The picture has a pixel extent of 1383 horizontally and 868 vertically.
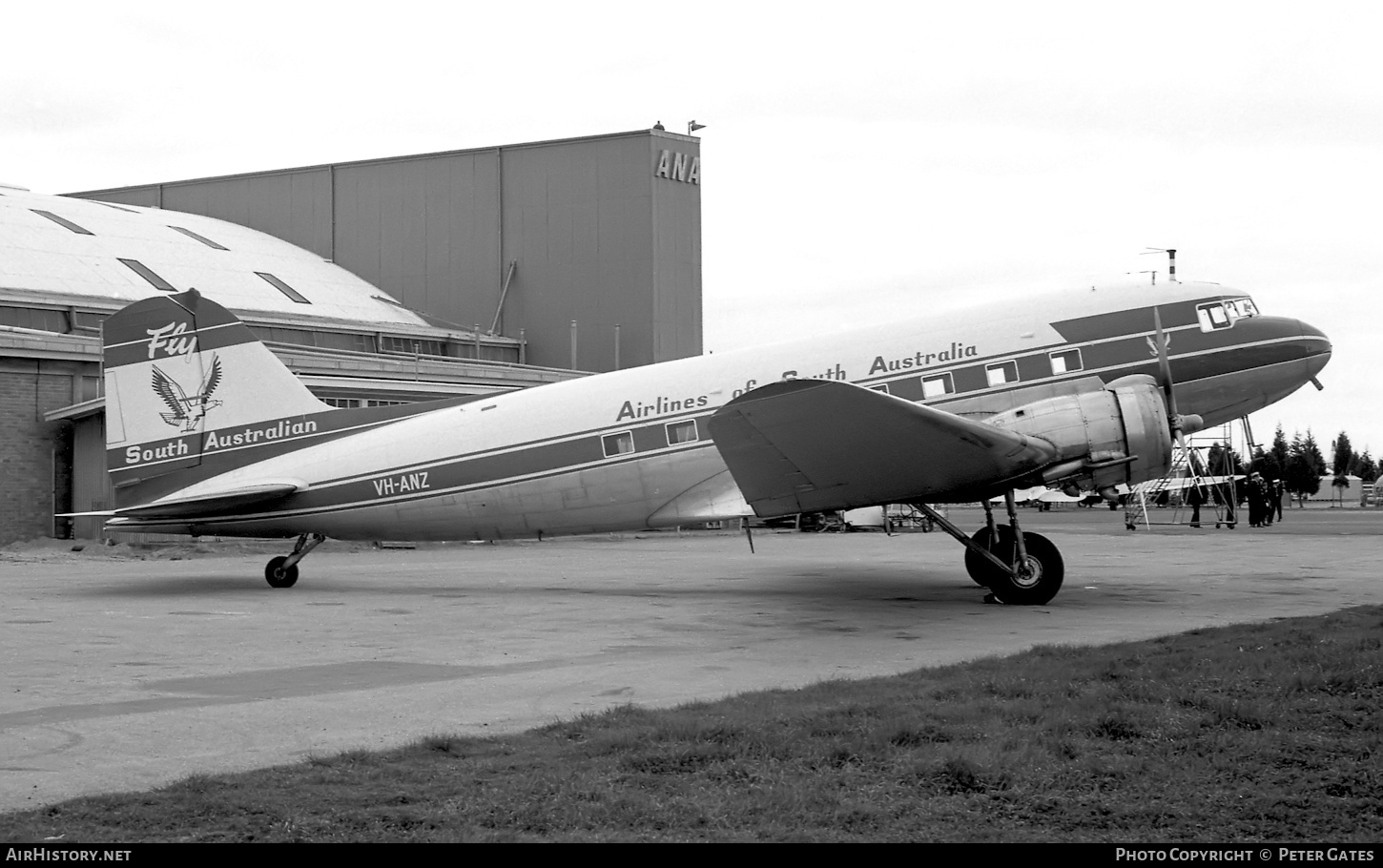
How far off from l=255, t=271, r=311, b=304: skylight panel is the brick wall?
13789 mm

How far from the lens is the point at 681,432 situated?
17062 millimetres

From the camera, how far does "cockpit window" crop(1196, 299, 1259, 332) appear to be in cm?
1647

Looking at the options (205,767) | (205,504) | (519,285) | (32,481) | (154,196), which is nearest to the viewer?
(205,767)

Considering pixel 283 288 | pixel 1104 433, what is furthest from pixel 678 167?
pixel 1104 433

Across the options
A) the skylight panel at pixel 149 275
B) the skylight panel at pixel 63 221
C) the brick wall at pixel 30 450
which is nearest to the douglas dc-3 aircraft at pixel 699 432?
the brick wall at pixel 30 450

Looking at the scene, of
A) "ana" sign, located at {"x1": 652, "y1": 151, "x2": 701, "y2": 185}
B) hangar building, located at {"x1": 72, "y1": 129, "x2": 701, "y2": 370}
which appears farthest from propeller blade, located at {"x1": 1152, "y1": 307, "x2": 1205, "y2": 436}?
"ana" sign, located at {"x1": 652, "y1": 151, "x2": 701, "y2": 185}

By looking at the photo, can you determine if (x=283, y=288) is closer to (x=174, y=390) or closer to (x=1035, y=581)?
(x=174, y=390)

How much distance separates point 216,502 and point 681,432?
6.52 metres

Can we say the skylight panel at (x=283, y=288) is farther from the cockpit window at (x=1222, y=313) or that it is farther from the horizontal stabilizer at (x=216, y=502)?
the cockpit window at (x=1222, y=313)
